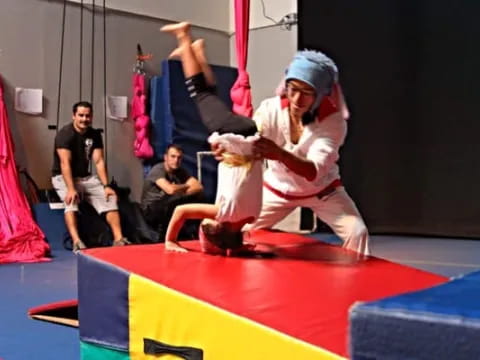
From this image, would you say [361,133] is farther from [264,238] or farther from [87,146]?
[264,238]

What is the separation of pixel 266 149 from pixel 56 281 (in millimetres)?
1976

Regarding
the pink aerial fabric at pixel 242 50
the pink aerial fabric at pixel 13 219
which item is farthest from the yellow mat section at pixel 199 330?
the pink aerial fabric at pixel 13 219

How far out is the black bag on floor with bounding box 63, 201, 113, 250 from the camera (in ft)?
16.8

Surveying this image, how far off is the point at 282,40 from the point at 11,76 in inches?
99.2

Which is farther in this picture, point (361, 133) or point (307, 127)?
point (361, 133)

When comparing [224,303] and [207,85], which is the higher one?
[207,85]

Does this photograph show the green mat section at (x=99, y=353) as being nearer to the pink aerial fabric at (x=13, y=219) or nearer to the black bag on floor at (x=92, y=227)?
the pink aerial fabric at (x=13, y=219)

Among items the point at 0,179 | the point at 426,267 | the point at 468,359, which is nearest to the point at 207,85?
the point at 468,359

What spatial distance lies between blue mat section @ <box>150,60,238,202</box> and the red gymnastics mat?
3581 millimetres

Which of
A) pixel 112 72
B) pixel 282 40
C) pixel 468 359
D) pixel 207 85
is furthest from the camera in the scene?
pixel 282 40

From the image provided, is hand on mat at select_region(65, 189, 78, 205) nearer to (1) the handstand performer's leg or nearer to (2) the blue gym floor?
(2) the blue gym floor

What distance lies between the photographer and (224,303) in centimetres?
158

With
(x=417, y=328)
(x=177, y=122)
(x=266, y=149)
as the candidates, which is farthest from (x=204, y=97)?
(x=177, y=122)

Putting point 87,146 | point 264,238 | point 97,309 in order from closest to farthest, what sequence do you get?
point 97,309
point 264,238
point 87,146
